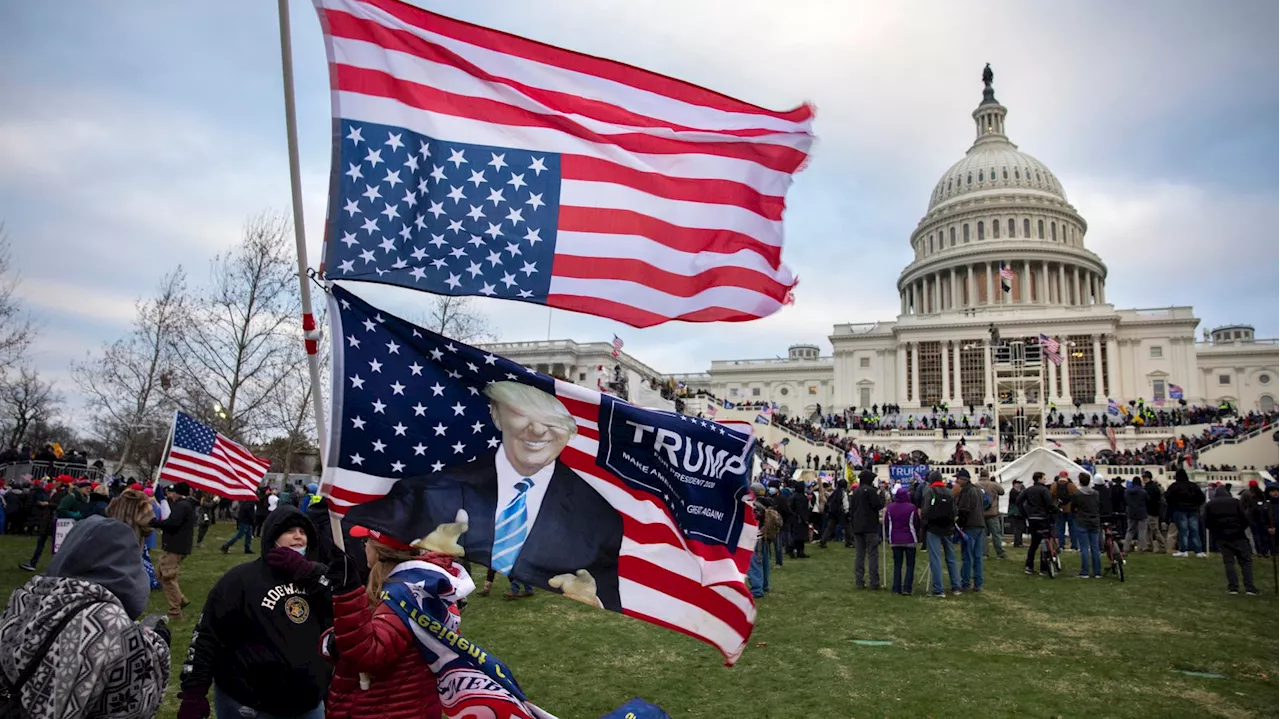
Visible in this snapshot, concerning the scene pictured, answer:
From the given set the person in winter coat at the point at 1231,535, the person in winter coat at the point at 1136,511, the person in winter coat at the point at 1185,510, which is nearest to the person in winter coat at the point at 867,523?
the person in winter coat at the point at 1231,535

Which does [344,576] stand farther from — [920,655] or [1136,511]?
[1136,511]

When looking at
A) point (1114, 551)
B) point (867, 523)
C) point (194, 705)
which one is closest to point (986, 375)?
point (1114, 551)

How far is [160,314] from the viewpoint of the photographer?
1196 inches

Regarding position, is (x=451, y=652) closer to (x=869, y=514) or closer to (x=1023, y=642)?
(x=1023, y=642)

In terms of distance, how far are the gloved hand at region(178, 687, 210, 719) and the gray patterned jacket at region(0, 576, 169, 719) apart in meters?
0.39

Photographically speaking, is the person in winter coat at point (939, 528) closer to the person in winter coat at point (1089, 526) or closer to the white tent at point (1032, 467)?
the person in winter coat at point (1089, 526)

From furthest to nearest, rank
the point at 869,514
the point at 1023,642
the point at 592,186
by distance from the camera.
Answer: the point at 869,514
the point at 1023,642
the point at 592,186

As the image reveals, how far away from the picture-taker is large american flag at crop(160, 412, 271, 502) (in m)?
12.8

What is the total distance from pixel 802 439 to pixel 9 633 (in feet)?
174

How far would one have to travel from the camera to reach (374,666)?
10.0 ft

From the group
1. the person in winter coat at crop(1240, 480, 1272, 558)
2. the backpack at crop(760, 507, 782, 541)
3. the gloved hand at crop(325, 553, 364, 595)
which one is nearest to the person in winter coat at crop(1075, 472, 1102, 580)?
the person in winter coat at crop(1240, 480, 1272, 558)

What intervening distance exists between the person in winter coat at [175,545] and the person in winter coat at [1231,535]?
49.2ft

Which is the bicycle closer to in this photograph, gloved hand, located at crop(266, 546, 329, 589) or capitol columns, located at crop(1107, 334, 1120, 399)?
gloved hand, located at crop(266, 546, 329, 589)

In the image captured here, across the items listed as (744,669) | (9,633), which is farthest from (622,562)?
(744,669)
